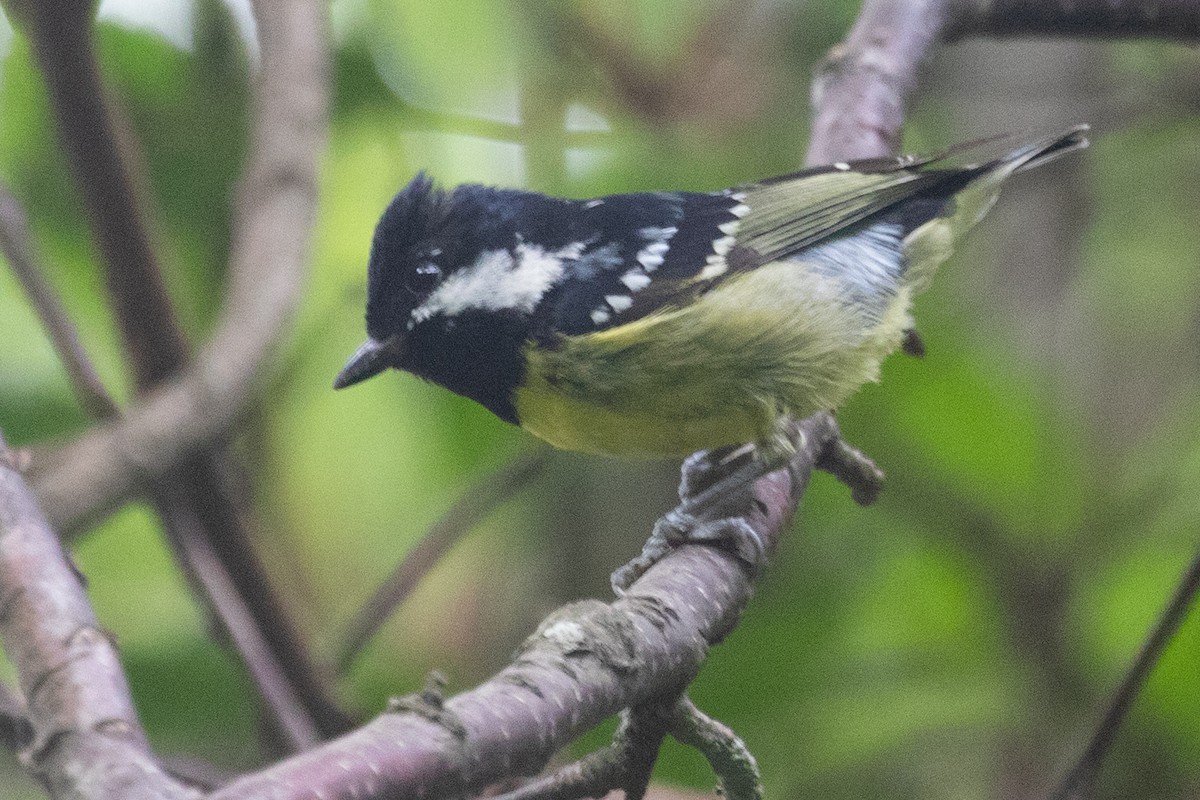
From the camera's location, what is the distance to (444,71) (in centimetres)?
301

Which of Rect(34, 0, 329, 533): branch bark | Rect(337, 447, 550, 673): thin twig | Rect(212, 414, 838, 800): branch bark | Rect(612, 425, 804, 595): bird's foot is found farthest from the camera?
Rect(337, 447, 550, 673): thin twig

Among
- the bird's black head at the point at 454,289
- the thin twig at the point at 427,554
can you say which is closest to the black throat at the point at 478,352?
the bird's black head at the point at 454,289

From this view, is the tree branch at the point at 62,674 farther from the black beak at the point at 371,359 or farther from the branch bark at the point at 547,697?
the black beak at the point at 371,359

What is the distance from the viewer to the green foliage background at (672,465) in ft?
8.22

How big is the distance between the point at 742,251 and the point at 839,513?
0.73m

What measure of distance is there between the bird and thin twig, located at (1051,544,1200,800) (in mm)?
604

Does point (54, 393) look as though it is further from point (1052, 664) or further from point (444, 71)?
point (1052, 664)

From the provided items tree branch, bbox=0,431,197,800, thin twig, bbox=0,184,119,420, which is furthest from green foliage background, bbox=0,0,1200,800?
tree branch, bbox=0,431,197,800

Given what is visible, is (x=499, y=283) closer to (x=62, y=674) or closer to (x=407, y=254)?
(x=407, y=254)

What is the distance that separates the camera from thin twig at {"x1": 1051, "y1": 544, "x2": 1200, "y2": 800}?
1736mm

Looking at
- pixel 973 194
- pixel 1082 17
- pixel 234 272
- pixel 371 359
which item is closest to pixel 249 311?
pixel 234 272

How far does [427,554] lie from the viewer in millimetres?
2488

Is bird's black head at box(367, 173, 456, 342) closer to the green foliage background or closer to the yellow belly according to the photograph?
the yellow belly

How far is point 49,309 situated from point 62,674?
1.27m
